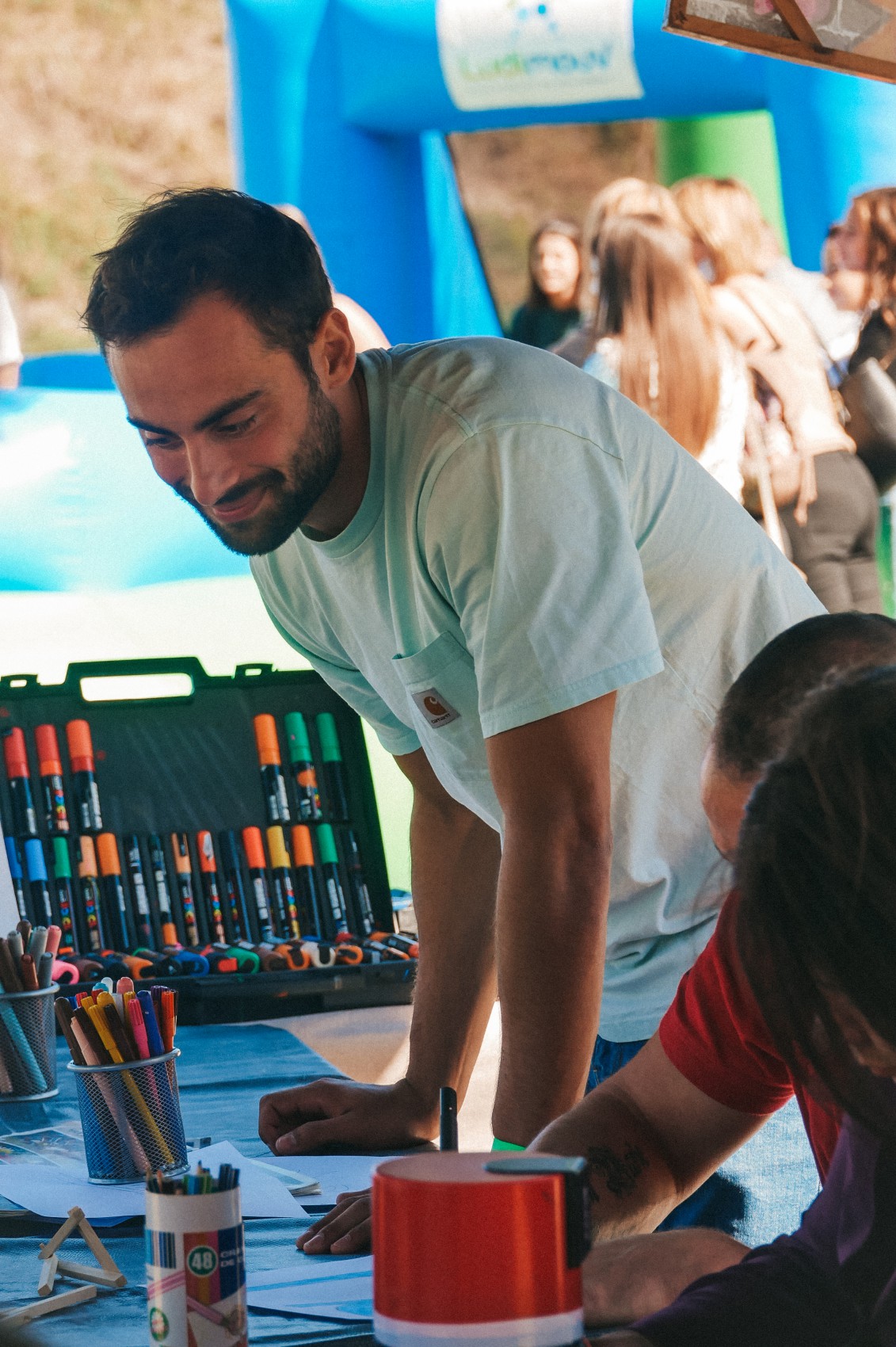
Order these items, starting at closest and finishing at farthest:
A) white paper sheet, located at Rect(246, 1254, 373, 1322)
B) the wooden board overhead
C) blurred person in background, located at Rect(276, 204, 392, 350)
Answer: white paper sheet, located at Rect(246, 1254, 373, 1322), the wooden board overhead, blurred person in background, located at Rect(276, 204, 392, 350)

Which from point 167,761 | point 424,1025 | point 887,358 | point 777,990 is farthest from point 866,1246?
point 887,358

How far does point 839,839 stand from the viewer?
601 mm

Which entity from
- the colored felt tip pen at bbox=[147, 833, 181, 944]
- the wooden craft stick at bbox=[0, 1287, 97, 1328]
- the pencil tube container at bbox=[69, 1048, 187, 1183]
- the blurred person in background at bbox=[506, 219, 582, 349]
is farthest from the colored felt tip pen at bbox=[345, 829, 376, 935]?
the blurred person in background at bbox=[506, 219, 582, 349]

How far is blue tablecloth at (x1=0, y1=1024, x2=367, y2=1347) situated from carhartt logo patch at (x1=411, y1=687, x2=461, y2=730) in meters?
0.34

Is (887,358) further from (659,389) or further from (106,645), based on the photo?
(106,645)

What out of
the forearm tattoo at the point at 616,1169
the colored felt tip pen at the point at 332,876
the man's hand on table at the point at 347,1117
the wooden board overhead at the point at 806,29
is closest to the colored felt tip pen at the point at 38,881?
the colored felt tip pen at the point at 332,876

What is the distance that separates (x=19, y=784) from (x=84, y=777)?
0.08m

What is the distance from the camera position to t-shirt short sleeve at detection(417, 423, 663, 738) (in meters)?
0.97

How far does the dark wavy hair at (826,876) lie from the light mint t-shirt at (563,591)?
1.07ft

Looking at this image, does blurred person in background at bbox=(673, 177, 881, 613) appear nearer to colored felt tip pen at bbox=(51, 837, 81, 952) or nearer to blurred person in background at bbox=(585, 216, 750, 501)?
blurred person in background at bbox=(585, 216, 750, 501)

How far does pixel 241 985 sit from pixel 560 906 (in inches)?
31.9

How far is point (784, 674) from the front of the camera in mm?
890

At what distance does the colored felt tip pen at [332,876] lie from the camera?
1.91 m

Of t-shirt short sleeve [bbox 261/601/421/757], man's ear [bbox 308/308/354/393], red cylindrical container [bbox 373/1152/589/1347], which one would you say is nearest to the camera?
red cylindrical container [bbox 373/1152/589/1347]
